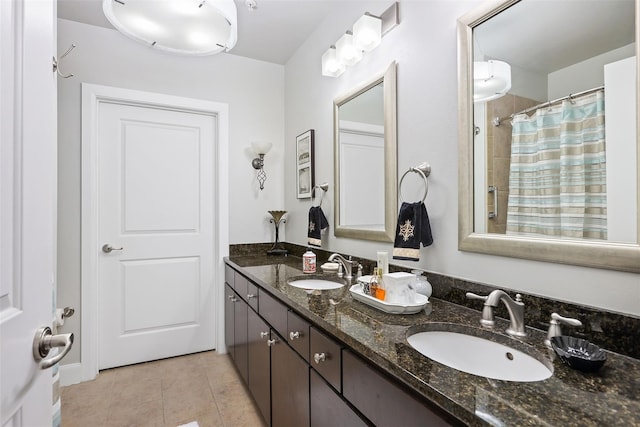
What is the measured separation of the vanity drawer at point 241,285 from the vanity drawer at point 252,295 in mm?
61

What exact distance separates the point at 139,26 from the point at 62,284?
1861mm

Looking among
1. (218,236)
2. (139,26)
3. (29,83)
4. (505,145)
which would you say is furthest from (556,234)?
(218,236)

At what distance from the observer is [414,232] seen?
141cm

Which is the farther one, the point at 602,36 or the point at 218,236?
the point at 218,236

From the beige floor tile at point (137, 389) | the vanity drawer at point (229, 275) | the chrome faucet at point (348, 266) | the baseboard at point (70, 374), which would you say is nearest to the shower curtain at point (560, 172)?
the chrome faucet at point (348, 266)

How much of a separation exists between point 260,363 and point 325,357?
83 cm

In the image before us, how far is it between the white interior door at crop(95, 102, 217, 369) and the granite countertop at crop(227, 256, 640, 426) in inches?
74.2

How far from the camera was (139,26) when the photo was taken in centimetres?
147

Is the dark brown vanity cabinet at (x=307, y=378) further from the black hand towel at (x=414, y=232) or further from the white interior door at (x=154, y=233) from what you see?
the white interior door at (x=154, y=233)

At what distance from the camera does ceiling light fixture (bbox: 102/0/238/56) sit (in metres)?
1.32

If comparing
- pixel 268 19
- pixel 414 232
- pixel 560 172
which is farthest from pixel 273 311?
pixel 268 19

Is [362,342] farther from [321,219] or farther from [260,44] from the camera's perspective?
[260,44]

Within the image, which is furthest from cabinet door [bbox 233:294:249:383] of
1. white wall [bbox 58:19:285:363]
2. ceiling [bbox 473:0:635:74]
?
ceiling [bbox 473:0:635:74]

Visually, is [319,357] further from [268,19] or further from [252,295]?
[268,19]
